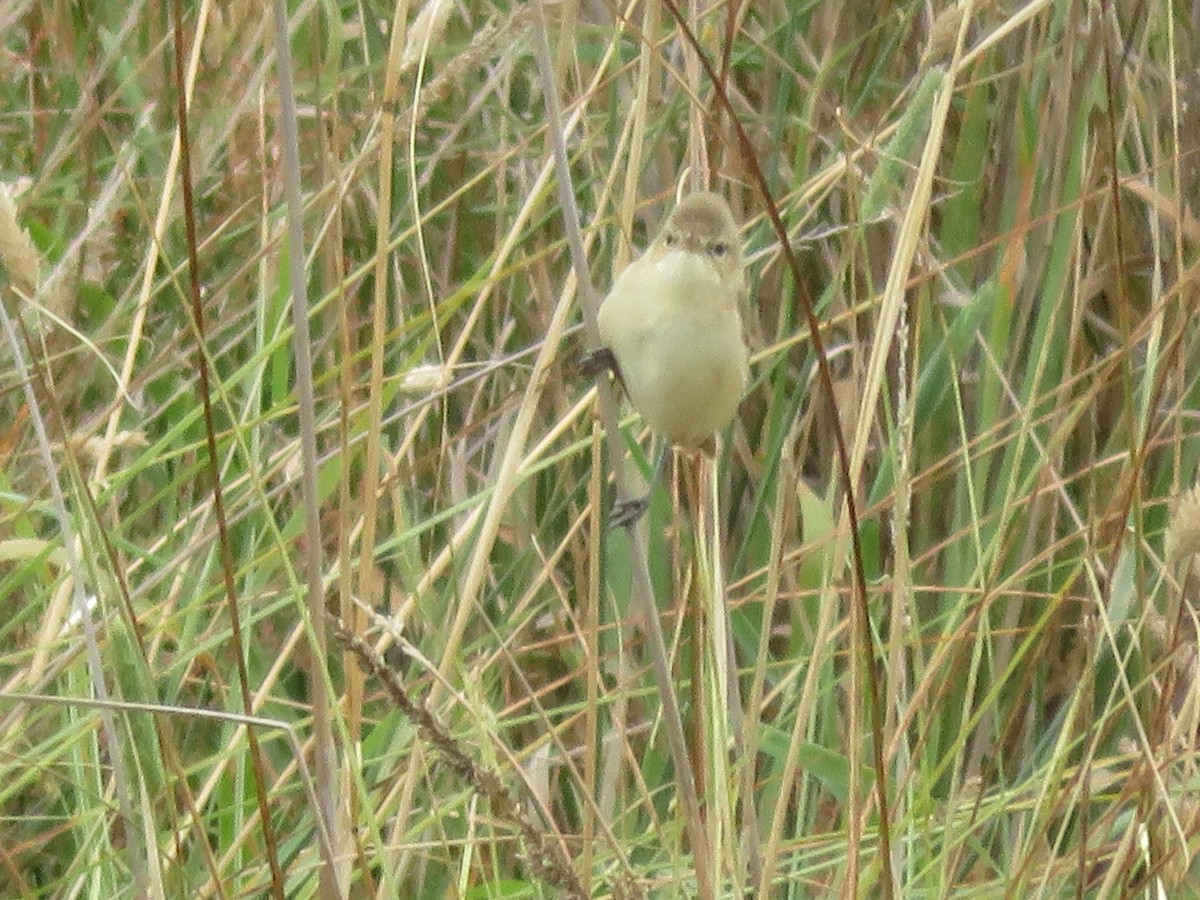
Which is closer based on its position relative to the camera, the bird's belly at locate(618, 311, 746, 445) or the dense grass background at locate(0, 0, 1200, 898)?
the dense grass background at locate(0, 0, 1200, 898)

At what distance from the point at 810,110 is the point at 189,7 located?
2.21 feet

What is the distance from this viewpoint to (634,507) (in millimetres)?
1118

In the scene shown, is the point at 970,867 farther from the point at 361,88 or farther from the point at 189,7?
the point at 189,7

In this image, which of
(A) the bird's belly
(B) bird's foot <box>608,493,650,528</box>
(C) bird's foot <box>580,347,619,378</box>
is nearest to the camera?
(B) bird's foot <box>608,493,650,528</box>

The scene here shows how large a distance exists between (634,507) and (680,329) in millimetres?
198

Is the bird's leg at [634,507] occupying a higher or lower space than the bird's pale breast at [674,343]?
lower

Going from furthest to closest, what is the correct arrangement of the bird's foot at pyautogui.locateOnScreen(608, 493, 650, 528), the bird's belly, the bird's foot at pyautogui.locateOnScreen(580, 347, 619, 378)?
the bird's belly → the bird's foot at pyautogui.locateOnScreen(580, 347, 619, 378) → the bird's foot at pyautogui.locateOnScreen(608, 493, 650, 528)

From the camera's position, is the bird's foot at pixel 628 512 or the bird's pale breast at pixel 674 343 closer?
the bird's foot at pixel 628 512

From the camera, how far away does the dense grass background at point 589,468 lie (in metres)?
1.07

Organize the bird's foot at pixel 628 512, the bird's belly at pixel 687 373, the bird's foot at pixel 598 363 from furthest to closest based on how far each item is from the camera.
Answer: the bird's belly at pixel 687 373
the bird's foot at pixel 598 363
the bird's foot at pixel 628 512

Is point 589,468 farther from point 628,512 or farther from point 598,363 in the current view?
point 628,512

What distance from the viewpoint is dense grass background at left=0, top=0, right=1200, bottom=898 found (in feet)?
3.50

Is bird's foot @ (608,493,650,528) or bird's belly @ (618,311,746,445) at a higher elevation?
bird's belly @ (618,311,746,445)

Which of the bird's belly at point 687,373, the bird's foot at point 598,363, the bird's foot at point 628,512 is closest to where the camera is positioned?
the bird's foot at point 628,512
